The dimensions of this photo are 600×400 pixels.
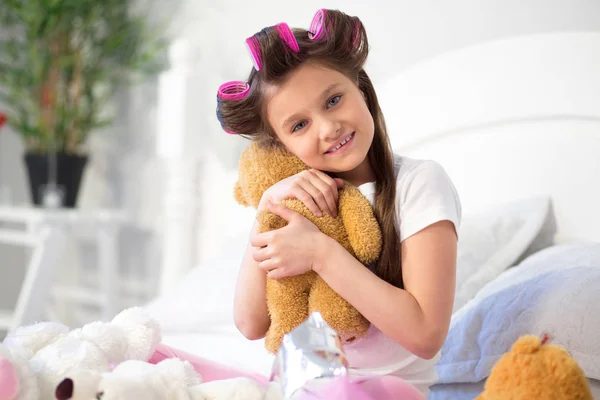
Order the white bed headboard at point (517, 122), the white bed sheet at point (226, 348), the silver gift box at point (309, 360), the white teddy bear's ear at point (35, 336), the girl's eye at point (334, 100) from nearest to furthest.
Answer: the silver gift box at point (309, 360) → the white teddy bear's ear at point (35, 336) → the girl's eye at point (334, 100) → the white bed sheet at point (226, 348) → the white bed headboard at point (517, 122)

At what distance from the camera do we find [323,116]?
983 mm

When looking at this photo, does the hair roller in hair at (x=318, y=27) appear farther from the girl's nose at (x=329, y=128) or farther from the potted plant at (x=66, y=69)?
the potted plant at (x=66, y=69)

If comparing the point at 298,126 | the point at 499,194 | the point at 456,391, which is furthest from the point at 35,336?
the point at 499,194

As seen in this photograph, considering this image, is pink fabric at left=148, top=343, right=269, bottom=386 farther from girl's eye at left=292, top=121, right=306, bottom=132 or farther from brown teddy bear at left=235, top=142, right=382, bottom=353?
girl's eye at left=292, top=121, right=306, bottom=132

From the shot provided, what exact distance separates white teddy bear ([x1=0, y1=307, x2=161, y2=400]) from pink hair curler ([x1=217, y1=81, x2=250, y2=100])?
0.34 metres

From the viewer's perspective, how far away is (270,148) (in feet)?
3.52

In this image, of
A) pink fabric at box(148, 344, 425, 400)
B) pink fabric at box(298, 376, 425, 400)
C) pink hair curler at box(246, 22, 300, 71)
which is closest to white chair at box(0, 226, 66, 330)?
pink fabric at box(148, 344, 425, 400)

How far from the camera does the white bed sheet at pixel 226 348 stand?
4.44ft

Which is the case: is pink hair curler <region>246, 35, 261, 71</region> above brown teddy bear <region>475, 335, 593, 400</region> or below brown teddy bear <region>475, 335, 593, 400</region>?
above

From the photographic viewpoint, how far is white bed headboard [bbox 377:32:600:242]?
150cm

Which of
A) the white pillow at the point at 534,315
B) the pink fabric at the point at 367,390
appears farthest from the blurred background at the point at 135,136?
the pink fabric at the point at 367,390

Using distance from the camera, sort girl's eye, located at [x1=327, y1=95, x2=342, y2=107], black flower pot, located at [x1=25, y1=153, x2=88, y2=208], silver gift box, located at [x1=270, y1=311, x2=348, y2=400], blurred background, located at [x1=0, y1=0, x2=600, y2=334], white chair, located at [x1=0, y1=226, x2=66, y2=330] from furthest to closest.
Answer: black flower pot, located at [x1=25, y1=153, x2=88, y2=208]
white chair, located at [x1=0, y1=226, x2=66, y2=330]
blurred background, located at [x1=0, y1=0, x2=600, y2=334]
girl's eye, located at [x1=327, y1=95, x2=342, y2=107]
silver gift box, located at [x1=270, y1=311, x2=348, y2=400]

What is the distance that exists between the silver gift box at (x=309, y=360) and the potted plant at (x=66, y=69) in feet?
6.89

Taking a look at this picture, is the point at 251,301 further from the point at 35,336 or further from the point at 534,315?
the point at 534,315
